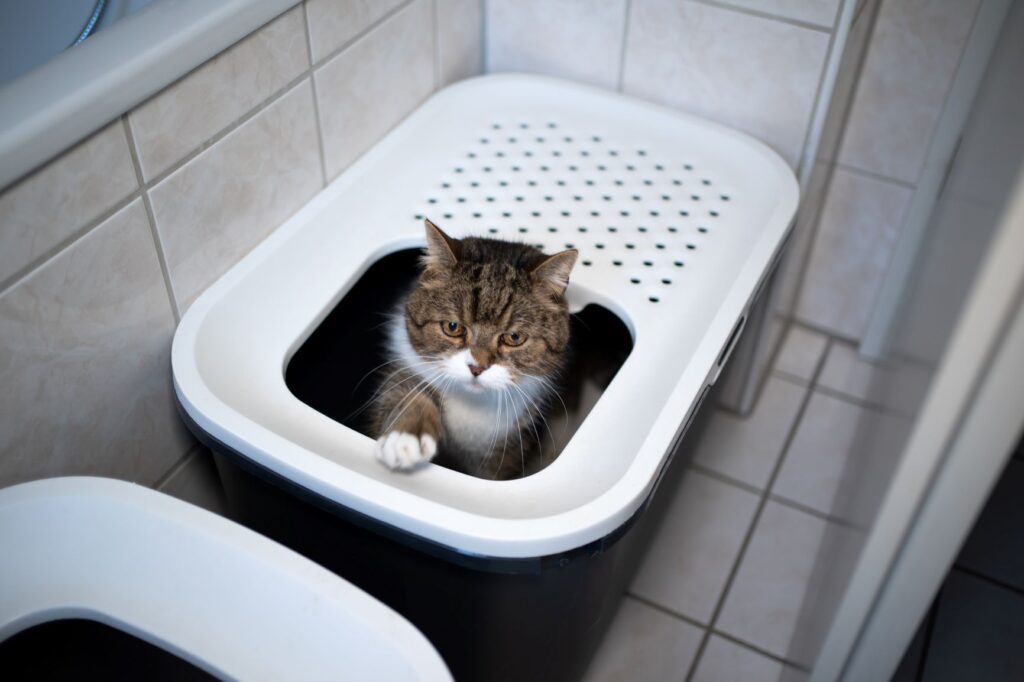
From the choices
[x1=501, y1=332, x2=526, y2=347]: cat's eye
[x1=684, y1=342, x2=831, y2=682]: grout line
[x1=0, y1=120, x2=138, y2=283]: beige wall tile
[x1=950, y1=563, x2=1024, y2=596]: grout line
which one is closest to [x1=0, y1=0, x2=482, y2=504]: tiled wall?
[x1=0, y1=120, x2=138, y2=283]: beige wall tile

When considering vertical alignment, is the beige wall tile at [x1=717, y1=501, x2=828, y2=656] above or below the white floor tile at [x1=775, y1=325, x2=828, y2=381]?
below

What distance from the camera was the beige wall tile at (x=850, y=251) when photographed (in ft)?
5.36

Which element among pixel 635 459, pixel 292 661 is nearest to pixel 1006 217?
pixel 635 459

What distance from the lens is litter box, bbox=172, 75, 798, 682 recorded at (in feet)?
2.84

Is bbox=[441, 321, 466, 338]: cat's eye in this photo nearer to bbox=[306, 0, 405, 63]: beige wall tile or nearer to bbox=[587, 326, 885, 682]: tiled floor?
bbox=[306, 0, 405, 63]: beige wall tile

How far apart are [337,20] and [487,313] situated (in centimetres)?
43

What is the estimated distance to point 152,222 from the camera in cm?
94

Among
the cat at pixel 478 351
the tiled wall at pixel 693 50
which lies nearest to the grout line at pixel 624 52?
the tiled wall at pixel 693 50

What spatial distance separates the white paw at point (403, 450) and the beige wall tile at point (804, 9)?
80 cm

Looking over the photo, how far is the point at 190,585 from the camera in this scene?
778 mm

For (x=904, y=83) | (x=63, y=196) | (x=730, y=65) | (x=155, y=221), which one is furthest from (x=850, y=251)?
(x=63, y=196)

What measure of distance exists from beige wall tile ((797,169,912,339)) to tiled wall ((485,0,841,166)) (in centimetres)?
35

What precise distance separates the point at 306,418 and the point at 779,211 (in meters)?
0.68

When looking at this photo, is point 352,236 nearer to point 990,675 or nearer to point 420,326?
point 420,326
